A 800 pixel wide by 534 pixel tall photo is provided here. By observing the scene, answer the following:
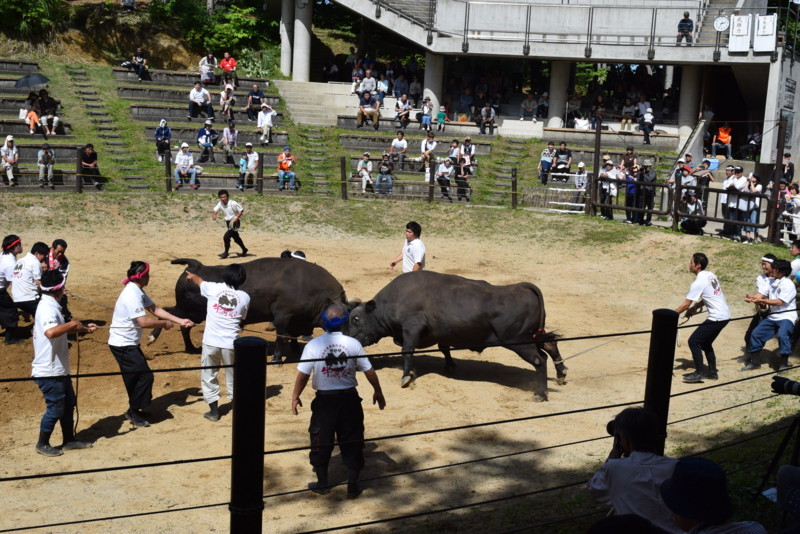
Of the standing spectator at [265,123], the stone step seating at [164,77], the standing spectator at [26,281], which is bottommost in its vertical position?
the standing spectator at [26,281]

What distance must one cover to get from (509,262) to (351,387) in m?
12.9

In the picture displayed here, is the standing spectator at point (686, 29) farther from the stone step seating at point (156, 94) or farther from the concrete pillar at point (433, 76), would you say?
the stone step seating at point (156, 94)

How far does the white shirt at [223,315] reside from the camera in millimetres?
10016

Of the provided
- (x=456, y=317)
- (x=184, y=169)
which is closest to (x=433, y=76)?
(x=184, y=169)

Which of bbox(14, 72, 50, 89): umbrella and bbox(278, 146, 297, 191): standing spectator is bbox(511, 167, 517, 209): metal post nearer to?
bbox(278, 146, 297, 191): standing spectator

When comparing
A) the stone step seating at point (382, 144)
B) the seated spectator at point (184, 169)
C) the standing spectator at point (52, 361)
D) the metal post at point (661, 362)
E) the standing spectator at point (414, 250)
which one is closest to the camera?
the metal post at point (661, 362)

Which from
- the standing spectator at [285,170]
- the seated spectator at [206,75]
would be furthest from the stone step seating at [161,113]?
the standing spectator at [285,170]

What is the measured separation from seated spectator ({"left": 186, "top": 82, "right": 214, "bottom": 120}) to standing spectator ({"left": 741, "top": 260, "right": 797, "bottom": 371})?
21.8 meters

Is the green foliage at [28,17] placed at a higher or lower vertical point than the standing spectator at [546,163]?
higher

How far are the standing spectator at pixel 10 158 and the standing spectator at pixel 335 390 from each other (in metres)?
18.0

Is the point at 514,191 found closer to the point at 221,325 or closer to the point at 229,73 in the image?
the point at 229,73

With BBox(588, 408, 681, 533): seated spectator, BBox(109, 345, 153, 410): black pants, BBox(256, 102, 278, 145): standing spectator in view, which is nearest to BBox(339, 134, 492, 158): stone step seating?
BBox(256, 102, 278, 145): standing spectator

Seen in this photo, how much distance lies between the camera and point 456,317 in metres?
11.4

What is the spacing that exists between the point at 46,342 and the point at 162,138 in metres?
19.1
